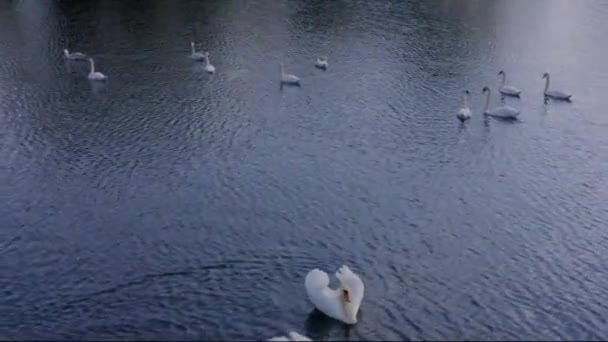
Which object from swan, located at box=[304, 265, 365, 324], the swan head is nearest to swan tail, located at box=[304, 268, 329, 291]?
swan, located at box=[304, 265, 365, 324]

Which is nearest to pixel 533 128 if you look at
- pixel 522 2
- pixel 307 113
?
pixel 307 113

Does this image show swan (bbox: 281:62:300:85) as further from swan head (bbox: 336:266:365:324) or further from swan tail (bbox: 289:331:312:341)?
swan tail (bbox: 289:331:312:341)

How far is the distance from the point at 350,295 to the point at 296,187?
12093mm

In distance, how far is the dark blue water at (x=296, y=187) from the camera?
25.9 m

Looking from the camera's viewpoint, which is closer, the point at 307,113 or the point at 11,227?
the point at 11,227

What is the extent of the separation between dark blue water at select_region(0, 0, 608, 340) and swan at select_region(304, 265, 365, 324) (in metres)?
0.53

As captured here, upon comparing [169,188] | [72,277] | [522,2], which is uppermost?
[522,2]

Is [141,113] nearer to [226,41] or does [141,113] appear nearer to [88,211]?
[88,211]

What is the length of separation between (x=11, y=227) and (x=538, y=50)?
45846 millimetres

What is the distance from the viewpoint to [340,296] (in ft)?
80.4

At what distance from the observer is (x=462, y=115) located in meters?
45.3

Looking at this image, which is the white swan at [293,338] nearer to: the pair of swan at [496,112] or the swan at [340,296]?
the swan at [340,296]

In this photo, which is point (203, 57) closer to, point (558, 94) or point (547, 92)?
point (547, 92)

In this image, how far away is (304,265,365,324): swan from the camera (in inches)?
960
